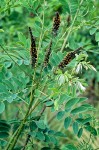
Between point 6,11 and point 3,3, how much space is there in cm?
7

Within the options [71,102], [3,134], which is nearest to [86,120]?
[71,102]

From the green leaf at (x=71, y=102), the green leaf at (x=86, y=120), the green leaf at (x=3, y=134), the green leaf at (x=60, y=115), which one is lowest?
the green leaf at (x=86, y=120)

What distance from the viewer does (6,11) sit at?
2.45m

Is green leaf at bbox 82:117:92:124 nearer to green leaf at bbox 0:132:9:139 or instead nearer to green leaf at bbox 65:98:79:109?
green leaf at bbox 65:98:79:109

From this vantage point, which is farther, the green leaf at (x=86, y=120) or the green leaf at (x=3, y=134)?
the green leaf at (x=3, y=134)

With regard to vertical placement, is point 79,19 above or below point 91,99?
below

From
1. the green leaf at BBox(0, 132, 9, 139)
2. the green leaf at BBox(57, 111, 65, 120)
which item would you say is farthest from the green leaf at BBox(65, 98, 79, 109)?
the green leaf at BBox(0, 132, 9, 139)

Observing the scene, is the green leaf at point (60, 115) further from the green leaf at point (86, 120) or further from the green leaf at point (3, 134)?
the green leaf at point (3, 134)

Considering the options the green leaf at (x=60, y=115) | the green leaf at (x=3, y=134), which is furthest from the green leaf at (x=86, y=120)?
the green leaf at (x=3, y=134)

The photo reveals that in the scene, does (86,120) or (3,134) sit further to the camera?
(3,134)

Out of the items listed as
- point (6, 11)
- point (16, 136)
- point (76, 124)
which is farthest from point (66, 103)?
→ point (6, 11)

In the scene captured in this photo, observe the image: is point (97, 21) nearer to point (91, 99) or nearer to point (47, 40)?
point (47, 40)

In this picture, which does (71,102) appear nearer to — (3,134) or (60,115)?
(60,115)

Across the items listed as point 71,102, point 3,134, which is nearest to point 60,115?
point 71,102
